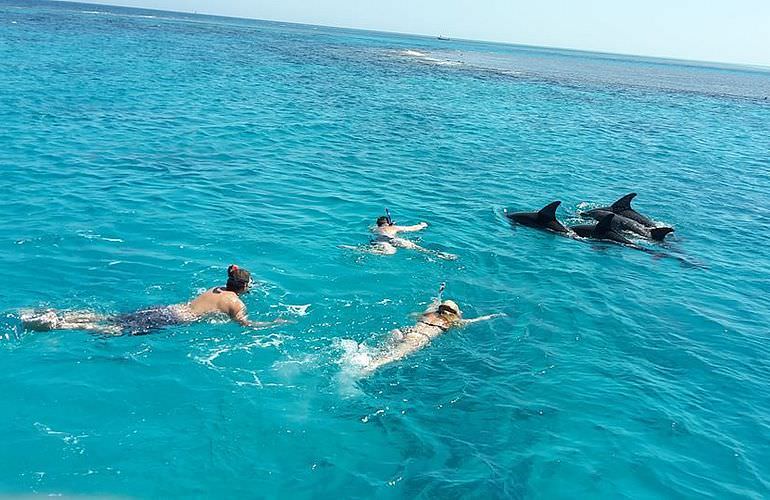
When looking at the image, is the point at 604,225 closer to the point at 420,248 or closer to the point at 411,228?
the point at 411,228

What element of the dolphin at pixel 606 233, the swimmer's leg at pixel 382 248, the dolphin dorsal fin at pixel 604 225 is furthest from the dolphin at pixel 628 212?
the swimmer's leg at pixel 382 248

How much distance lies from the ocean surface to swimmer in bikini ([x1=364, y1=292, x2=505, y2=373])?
248mm

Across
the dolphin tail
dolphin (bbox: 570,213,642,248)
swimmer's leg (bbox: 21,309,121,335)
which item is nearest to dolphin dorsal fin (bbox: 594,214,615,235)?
dolphin (bbox: 570,213,642,248)

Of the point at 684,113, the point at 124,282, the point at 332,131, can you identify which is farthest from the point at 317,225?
the point at 684,113

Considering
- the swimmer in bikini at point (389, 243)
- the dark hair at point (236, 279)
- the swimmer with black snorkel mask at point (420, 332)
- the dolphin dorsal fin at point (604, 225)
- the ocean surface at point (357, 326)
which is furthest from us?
the dolphin dorsal fin at point (604, 225)

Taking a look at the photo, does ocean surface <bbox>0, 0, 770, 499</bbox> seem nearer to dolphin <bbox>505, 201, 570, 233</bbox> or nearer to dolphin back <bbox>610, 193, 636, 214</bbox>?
dolphin <bbox>505, 201, 570, 233</bbox>

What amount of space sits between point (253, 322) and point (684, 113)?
66.4 metres

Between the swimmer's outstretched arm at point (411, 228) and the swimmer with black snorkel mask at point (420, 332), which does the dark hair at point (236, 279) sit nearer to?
the swimmer with black snorkel mask at point (420, 332)

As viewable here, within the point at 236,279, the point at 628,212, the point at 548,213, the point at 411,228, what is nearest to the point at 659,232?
the point at 628,212

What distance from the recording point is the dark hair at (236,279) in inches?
535

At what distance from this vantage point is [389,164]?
30.6 meters

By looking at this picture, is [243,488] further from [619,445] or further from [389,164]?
[389,164]

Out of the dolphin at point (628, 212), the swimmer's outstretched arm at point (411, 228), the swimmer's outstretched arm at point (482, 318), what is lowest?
the swimmer's outstretched arm at point (482, 318)

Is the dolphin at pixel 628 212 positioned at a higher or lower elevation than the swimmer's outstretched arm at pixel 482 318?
higher
